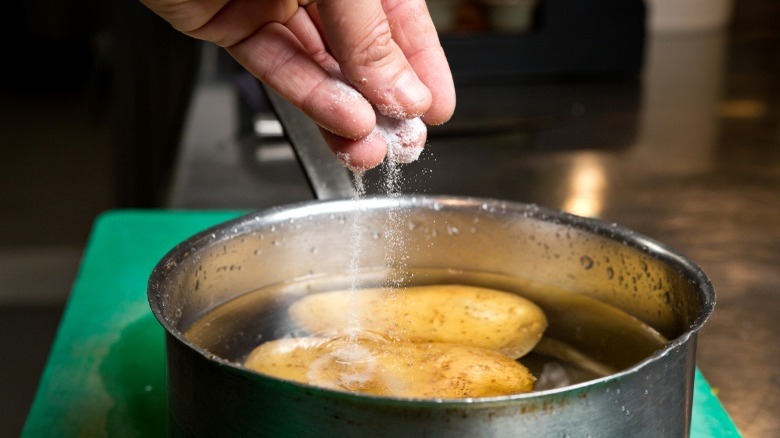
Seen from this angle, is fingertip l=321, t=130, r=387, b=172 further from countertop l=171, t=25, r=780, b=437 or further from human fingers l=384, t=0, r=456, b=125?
countertop l=171, t=25, r=780, b=437

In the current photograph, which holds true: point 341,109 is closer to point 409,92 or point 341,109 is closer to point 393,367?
point 409,92

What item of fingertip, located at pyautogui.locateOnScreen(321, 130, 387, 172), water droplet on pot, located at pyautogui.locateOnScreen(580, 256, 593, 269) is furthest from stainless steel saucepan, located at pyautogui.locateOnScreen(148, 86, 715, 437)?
fingertip, located at pyautogui.locateOnScreen(321, 130, 387, 172)

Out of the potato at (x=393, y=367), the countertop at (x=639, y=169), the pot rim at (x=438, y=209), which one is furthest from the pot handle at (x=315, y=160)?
the countertop at (x=639, y=169)

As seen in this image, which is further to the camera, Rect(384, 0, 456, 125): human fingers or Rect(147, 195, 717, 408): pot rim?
Rect(384, 0, 456, 125): human fingers

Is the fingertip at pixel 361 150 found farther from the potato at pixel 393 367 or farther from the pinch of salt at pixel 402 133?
the potato at pixel 393 367

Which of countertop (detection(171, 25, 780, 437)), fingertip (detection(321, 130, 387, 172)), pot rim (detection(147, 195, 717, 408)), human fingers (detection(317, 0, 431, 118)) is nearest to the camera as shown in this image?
pot rim (detection(147, 195, 717, 408))

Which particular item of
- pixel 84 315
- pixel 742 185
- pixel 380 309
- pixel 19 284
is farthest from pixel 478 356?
pixel 19 284

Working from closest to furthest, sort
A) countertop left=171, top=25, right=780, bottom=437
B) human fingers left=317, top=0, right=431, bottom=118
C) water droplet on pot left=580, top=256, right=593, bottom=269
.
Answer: human fingers left=317, top=0, right=431, bottom=118 < water droplet on pot left=580, top=256, right=593, bottom=269 < countertop left=171, top=25, right=780, bottom=437
